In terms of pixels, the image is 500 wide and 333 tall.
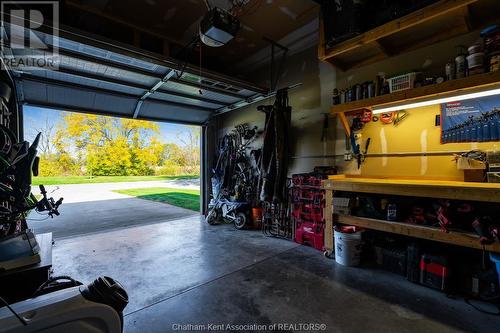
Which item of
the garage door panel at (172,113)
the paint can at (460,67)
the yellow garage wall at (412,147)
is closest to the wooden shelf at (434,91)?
the paint can at (460,67)

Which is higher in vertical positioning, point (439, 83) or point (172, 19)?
point (172, 19)

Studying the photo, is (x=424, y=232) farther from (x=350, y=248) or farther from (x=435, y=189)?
(x=350, y=248)

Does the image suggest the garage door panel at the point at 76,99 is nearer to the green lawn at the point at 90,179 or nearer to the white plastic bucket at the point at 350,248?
the white plastic bucket at the point at 350,248

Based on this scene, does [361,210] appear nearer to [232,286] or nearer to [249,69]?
[232,286]

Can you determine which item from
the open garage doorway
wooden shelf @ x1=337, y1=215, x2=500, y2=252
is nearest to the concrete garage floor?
wooden shelf @ x1=337, y1=215, x2=500, y2=252

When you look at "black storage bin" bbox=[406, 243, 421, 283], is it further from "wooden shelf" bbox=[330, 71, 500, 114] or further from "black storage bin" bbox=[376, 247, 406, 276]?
"wooden shelf" bbox=[330, 71, 500, 114]

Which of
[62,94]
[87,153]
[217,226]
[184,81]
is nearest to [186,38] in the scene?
[184,81]

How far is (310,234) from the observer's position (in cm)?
359

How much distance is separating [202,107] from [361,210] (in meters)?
4.13

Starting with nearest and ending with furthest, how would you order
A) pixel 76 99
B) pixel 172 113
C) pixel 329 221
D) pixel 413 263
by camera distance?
1. pixel 413 263
2. pixel 329 221
3. pixel 76 99
4. pixel 172 113

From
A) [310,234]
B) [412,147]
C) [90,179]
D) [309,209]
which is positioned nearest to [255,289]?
[310,234]

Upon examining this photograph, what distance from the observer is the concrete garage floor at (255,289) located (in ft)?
6.15

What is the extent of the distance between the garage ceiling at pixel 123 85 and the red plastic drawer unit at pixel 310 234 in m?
2.69

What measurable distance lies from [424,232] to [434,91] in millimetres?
1456
